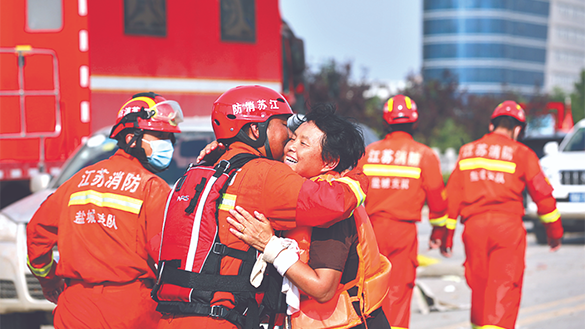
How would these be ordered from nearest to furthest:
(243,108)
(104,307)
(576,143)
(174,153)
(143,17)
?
1. (243,108)
2. (104,307)
3. (174,153)
4. (143,17)
5. (576,143)

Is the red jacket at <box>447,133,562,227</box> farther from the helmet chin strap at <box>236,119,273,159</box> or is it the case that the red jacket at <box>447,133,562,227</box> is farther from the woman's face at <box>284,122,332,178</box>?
the helmet chin strap at <box>236,119,273,159</box>

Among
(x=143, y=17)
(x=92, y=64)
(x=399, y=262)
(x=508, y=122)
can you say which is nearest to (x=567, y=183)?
(x=508, y=122)

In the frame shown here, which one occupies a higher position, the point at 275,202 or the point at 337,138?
the point at 337,138

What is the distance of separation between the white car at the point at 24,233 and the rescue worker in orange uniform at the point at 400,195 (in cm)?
157

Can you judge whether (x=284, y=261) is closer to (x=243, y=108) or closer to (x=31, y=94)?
(x=243, y=108)

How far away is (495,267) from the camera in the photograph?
18.5 ft

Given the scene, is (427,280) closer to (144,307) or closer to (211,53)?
(211,53)

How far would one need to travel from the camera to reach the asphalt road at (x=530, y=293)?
739cm

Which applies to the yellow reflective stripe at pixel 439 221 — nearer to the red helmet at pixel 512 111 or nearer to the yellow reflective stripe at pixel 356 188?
the red helmet at pixel 512 111

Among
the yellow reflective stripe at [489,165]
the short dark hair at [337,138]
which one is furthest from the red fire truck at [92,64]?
the short dark hair at [337,138]

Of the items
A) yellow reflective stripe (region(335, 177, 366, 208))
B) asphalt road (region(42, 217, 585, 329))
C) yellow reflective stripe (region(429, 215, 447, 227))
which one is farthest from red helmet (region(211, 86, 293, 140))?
asphalt road (region(42, 217, 585, 329))

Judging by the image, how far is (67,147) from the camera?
788 cm

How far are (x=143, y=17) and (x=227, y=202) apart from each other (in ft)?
19.2

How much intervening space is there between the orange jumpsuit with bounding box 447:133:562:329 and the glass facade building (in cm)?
11450
